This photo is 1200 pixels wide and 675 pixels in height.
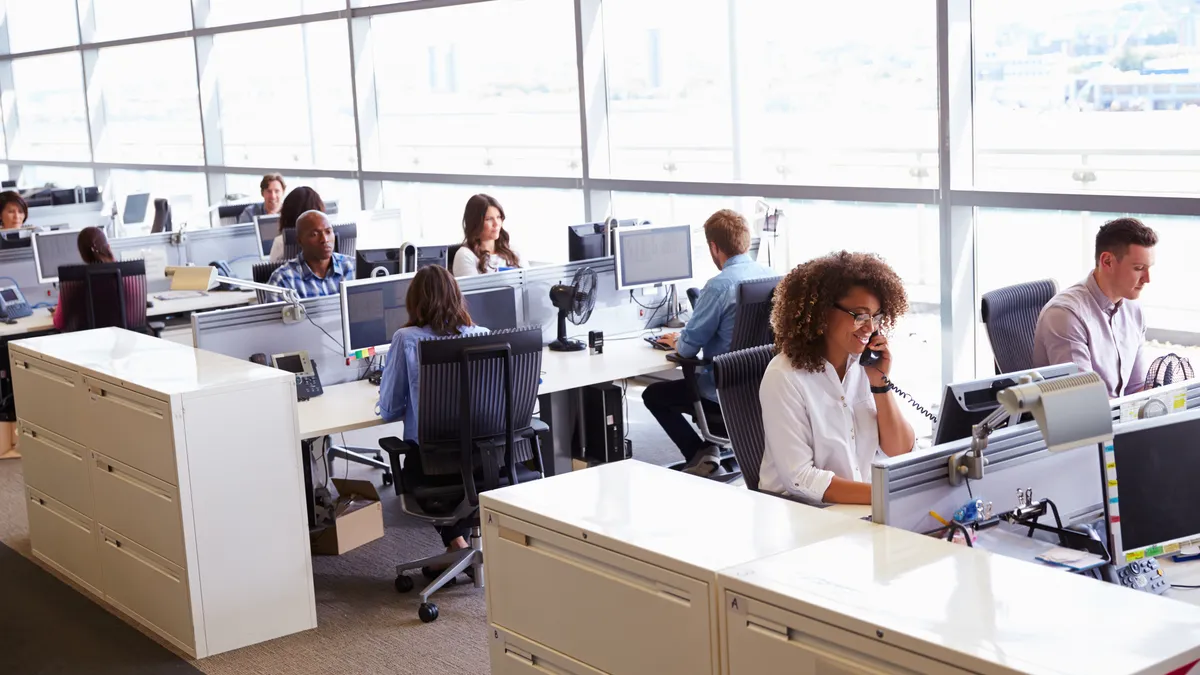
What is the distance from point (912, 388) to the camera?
245 inches

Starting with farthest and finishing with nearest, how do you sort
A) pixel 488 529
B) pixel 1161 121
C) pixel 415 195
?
pixel 415 195 → pixel 1161 121 → pixel 488 529

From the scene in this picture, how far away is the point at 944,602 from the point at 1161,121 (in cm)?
407

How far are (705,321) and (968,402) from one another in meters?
2.38

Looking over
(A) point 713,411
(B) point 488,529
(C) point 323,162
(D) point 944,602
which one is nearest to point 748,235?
(A) point 713,411

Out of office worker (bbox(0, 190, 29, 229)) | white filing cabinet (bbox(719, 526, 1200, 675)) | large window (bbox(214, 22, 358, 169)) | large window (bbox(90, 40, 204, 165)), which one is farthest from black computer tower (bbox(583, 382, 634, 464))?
large window (bbox(90, 40, 204, 165))

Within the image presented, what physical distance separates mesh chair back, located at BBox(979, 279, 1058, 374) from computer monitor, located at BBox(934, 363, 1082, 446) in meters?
1.48

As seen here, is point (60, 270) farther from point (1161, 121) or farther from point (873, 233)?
point (1161, 121)

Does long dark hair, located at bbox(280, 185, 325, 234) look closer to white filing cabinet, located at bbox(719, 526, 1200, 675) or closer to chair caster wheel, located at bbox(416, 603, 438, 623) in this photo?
chair caster wheel, located at bbox(416, 603, 438, 623)

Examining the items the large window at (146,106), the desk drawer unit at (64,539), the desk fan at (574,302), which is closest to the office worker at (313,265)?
the desk fan at (574,302)

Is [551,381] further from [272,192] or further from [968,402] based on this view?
[272,192]

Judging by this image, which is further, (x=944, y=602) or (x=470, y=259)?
(x=470, y=259)

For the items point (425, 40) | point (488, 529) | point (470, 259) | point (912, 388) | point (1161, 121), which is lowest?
point (912, 388)

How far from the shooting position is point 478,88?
32.2ft

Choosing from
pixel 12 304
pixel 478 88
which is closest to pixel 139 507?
pixel 12 304
